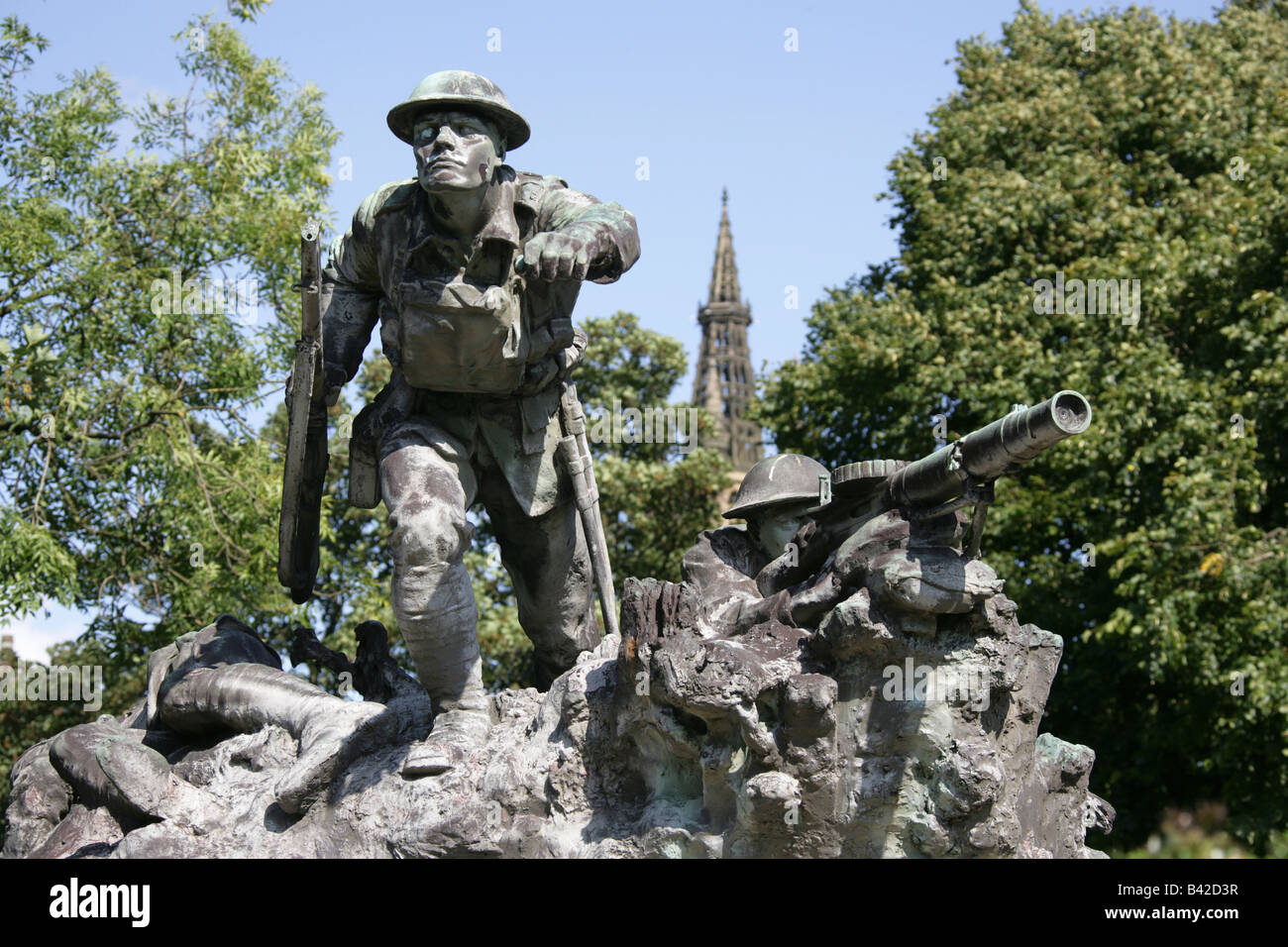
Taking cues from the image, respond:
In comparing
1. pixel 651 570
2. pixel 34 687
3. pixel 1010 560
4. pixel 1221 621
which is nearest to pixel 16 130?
pixel 34 687

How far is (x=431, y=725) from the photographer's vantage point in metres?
7.62

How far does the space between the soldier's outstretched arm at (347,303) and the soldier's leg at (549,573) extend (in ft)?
2.75

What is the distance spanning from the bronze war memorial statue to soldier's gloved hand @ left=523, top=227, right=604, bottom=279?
0.6 inches

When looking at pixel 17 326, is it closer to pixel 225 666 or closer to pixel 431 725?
pixel 225 666

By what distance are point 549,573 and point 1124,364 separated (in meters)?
10.7

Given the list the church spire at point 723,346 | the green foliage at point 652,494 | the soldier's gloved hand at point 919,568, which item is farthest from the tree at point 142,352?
the church spire at point 723,346

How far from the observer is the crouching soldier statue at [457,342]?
7355mm

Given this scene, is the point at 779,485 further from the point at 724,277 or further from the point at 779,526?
the point at 724,277

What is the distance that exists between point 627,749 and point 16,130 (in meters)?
12.4

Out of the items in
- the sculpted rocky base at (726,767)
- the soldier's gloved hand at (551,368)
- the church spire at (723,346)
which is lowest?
the sculpted rocky base at (726,767)

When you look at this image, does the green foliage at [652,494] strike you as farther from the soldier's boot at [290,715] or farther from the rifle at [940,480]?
the rifle at [940,480]

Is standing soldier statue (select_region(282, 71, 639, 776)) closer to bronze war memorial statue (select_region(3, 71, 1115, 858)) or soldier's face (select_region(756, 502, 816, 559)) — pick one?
bronze war memorial statue (select_region(3, 71, 1115, 858))

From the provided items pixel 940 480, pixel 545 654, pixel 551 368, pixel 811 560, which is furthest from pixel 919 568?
pixel 545 654

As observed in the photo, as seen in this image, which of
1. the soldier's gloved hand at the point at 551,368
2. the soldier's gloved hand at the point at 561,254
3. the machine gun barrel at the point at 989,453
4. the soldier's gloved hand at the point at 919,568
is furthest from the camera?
→ the soldier's gloved hand at the point at 551,368
